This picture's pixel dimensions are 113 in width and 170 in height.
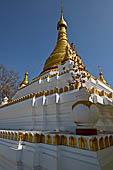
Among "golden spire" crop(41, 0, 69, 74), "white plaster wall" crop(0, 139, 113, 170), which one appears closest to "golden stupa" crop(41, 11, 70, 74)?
"golden spire" crop(41, 0, 69, 74)

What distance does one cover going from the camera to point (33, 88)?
9312 millimetres

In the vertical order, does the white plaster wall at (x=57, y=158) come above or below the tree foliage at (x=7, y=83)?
below

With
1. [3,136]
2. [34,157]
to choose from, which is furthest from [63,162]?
[3,136]

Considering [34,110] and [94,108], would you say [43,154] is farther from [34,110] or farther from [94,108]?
[34,110]

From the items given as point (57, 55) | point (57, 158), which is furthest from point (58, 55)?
point (57, 158)

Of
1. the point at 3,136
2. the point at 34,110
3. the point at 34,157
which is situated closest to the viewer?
the point at 34,157

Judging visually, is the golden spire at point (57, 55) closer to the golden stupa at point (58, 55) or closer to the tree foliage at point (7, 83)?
the golden stupa at point (58, 55)

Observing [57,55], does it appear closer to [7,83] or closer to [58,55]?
[58,55]

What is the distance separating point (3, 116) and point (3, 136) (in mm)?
4602

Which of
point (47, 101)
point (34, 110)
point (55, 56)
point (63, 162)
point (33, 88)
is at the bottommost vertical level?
point (63, 162)

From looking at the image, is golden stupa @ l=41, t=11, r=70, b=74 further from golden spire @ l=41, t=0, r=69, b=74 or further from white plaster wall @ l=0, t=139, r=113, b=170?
white plaster wall @ l=0, t=139, r=113, b=170

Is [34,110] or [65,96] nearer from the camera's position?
[65,96]

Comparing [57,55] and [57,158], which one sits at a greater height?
[57,55]

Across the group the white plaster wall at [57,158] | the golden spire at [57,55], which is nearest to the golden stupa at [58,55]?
the golden spire at [57,55]
